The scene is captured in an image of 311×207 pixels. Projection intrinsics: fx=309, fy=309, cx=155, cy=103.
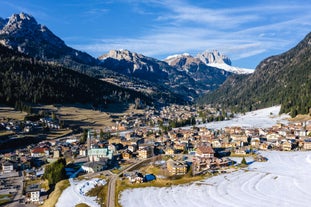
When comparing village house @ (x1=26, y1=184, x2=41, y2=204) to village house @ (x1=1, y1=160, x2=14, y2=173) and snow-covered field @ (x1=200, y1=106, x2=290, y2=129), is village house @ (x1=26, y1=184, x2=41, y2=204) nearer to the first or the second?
village house @ (x1=1, y1=160, x2=14, y2=173)

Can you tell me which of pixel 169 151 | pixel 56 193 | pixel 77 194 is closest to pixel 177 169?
pixel 77 194

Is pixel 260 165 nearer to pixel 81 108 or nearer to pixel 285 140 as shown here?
pixel 285 140

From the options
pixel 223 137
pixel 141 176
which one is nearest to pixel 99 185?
pixel 141 176

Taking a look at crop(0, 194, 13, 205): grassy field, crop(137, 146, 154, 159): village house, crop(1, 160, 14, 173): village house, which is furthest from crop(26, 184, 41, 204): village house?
crop(137, 146, 154, 159): village house

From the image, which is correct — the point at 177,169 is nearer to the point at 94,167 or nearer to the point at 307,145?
the point at 94,167

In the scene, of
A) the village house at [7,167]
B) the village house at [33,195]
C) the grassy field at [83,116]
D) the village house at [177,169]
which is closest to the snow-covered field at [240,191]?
the village house at [177,169]

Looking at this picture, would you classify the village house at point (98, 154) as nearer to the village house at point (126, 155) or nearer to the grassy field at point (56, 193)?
the village house at point (126, 155)
